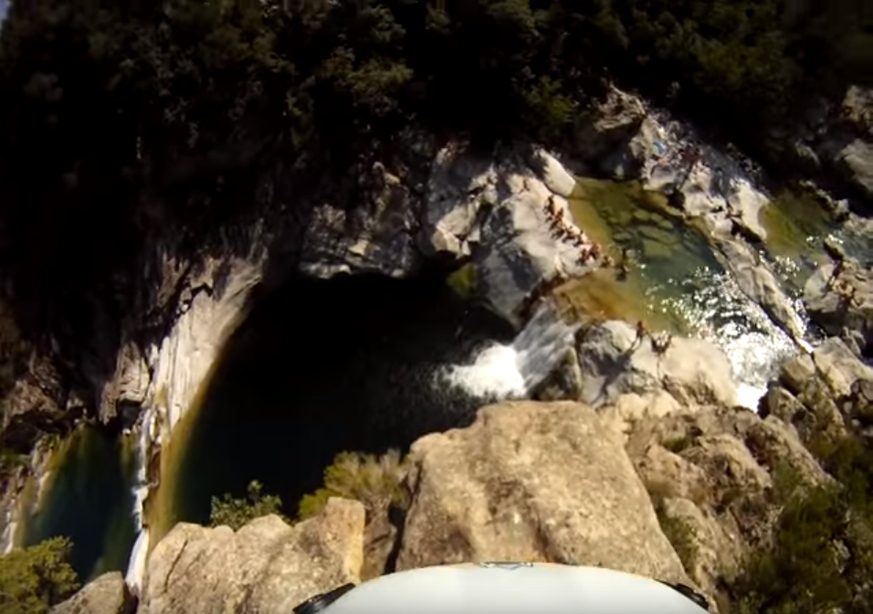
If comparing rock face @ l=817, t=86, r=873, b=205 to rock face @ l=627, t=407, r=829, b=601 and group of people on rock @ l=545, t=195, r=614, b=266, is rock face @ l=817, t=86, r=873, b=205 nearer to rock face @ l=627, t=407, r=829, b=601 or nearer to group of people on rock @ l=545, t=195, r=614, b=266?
group of people on rock @ l=545, t=195, r=614, b=266

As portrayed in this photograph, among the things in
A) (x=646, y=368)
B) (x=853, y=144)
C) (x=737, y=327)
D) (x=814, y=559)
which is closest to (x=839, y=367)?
(x=737, y=327)

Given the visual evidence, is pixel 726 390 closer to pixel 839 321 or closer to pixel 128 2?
pixel 839 321

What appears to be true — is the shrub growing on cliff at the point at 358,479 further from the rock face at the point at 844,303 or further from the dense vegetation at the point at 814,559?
the rock face at the point at 844,303

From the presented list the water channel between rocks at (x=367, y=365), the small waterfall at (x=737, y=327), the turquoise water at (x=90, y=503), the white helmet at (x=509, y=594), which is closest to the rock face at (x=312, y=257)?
the water channel between rocks at (x=367, y=365)

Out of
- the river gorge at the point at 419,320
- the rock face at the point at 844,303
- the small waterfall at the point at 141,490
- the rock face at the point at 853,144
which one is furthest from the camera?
the rock face at the point at 853,144

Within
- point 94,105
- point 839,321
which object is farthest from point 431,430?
point 94,105

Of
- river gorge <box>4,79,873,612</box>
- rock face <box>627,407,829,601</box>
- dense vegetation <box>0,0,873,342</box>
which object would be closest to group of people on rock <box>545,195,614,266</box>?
river gorge <box>4,79,873,612</box>

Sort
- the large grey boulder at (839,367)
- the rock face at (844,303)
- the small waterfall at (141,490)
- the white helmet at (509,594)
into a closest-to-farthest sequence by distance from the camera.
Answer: the white helmet at (509,594) → the large grey boulder at (839,367) → the small waterfall at (141,490) → the rock face at (844,303)
